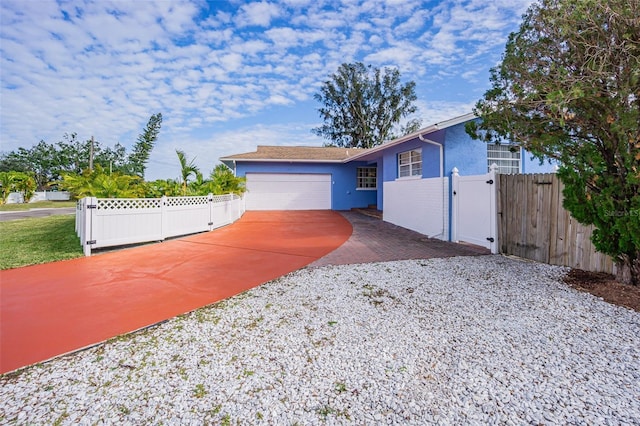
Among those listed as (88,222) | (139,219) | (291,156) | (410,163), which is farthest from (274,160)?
(88,222)

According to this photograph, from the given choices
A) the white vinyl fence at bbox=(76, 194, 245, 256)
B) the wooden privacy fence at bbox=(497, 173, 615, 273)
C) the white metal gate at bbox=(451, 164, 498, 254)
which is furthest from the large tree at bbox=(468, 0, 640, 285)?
the white vinyl fence at bbox=(76, 194, 245, 256)

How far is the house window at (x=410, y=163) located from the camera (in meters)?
11.7

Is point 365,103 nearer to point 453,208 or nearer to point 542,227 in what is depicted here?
point 453,208

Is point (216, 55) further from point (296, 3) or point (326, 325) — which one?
point (326, 325)

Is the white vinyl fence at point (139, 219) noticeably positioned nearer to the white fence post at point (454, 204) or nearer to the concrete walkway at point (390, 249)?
→ the concrete walkway at point (390, 249)

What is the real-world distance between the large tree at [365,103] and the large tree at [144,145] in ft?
67.4

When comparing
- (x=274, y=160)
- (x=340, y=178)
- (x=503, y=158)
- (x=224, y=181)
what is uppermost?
(x=274, y=160)

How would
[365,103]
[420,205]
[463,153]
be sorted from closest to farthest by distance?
[463,153]
[420,205]
[365,103]

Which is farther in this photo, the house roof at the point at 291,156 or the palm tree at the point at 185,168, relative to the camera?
the house roof at the point at 291,156

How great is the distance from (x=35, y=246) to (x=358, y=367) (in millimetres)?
9868

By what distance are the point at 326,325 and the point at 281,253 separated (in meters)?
4.13

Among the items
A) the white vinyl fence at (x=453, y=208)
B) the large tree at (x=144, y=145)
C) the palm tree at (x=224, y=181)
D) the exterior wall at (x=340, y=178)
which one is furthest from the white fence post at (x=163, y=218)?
the large tree at (x=144, y=145)

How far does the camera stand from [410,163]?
12.4 meters

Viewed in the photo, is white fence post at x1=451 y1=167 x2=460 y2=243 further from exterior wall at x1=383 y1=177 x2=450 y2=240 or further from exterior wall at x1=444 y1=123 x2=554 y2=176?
exterior wall at x1=444 y1=123 x2=554 y2=176
